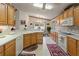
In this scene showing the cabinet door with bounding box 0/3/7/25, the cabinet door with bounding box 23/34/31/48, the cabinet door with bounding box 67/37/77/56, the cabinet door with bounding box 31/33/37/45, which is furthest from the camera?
the cabinet door with bounding box 31/33/37/45

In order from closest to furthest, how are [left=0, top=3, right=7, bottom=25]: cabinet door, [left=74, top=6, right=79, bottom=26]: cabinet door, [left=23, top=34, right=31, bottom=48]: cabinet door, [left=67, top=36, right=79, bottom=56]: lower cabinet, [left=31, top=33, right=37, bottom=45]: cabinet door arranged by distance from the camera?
1. [left=0, top=3, right=7, bottom=25]: cabinet door
2. [left=67, top=36, right=79, bottom=56]: lower cabinet
3. [left=74, top=6, right=79, bottom=26]: cabinet door
4. [left=23, top=34, right=31, bottom=48]: cabinet door
5. [left=31, top=33, right=37, bottom=45]: cabinet door

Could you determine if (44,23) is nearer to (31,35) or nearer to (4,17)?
(31,35)

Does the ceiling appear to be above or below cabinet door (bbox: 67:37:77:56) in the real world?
above

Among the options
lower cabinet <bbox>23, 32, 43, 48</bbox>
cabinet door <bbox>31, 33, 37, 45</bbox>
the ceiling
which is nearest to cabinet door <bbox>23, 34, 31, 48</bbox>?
lower cabinet <bbox>23, 32, 43, 48</bbox>

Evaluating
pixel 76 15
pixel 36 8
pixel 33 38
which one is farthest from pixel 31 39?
pixel 76 15

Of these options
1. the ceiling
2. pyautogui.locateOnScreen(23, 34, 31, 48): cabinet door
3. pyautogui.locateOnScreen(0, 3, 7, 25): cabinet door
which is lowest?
pyautogui.locateOnScreen(23, 34, 31, 48): cabinet door

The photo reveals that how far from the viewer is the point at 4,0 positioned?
3.43 ft

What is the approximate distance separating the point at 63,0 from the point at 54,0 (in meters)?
0.08

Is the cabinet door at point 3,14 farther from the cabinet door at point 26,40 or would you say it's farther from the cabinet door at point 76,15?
the cabinet door at point 76,15

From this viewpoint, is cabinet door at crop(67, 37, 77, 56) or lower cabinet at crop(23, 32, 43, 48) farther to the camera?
lower cabinet at crop(23, 32, 43, 48)

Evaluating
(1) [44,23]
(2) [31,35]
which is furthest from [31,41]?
(1) [44,23]

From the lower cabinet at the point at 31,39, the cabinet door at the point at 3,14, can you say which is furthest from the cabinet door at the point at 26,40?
the cabinet door at the point at 3,14

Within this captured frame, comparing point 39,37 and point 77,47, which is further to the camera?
point 39,37

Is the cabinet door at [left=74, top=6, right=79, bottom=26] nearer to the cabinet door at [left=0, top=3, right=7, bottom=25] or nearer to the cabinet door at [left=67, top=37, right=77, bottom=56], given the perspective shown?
the cabinet door at [left=67, top=37, right=77, bottom=56]
